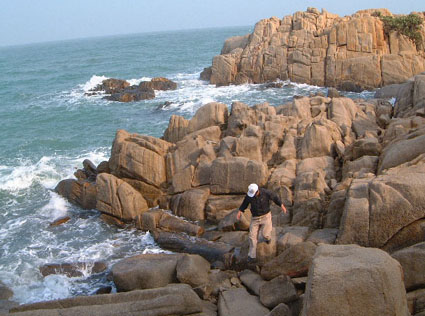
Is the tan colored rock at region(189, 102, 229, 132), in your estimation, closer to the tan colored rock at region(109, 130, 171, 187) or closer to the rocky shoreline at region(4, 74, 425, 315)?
the rocky shoreline at region(4, 74, 425, 315)

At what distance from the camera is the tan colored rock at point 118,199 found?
18688 mm

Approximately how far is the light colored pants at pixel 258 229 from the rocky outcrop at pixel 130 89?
34.8 m

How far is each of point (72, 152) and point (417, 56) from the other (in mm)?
30459

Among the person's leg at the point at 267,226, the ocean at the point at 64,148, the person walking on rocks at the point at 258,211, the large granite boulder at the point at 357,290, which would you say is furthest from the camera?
the ocean at the point at 64,148

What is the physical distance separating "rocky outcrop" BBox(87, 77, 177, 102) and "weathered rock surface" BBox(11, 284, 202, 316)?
36.3 metres

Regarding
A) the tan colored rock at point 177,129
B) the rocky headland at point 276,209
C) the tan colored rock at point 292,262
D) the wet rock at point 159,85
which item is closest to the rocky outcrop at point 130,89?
the wet rock at point 159,85

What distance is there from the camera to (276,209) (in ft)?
52.9

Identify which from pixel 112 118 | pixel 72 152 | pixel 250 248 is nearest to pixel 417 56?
pixel 112 118

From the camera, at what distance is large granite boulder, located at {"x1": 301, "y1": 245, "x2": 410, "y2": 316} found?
7547 mm

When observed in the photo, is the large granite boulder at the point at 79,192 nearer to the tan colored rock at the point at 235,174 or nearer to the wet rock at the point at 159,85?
the tan colored rock at the point at 235,174

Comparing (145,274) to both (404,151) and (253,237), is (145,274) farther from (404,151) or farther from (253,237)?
(404,151)

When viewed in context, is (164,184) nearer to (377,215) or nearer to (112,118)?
(377,215)

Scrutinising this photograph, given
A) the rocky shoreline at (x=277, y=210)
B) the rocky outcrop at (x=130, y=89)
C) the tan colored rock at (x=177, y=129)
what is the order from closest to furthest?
the rocky shoreline at (x=277, y=210)
the tan colored rock at (x=177, y=129)
the rocky outcrop at (x=130, y=89)

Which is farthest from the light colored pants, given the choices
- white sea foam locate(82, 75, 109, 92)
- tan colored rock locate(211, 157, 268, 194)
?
white sea foam locate(82, 75, 109, 92)
